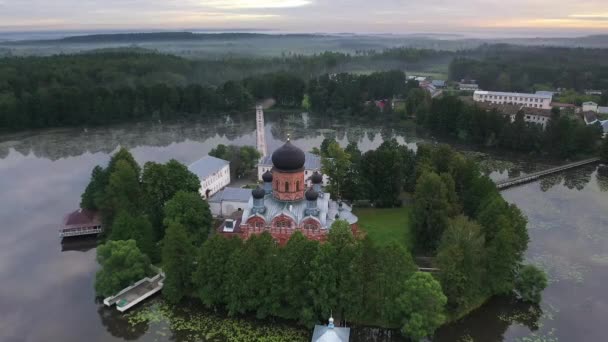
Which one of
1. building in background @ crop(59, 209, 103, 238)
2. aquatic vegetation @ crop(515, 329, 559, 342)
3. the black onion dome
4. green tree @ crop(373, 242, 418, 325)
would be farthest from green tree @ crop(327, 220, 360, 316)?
building in background @ crop(59, 209, 103, 238)

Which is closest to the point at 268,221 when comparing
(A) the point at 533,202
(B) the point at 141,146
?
(A) the point at 533,202

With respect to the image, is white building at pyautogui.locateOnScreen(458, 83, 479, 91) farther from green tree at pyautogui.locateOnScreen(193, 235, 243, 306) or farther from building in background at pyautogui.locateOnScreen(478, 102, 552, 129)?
green tree at pyautogui.locateOnScreen(193, 235, 243, 306)

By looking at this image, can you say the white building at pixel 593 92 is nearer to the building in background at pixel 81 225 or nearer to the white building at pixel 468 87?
the white building at pixel 468 87

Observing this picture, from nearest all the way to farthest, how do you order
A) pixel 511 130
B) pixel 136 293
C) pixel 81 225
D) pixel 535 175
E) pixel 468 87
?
1. pixel 136 293
2. pixel 81 225
3. pixel 535 175
4. pixel 511 130
5. pixel 468 87

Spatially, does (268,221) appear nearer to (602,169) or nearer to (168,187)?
(168,187)

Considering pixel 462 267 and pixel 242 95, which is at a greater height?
pixel 242 95

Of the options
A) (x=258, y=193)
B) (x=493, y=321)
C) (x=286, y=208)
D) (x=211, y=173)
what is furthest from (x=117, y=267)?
(x=493, y=321)

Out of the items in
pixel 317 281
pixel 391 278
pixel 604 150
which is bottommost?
pixel 604 150

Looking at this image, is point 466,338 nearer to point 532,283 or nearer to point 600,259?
point 532,283
